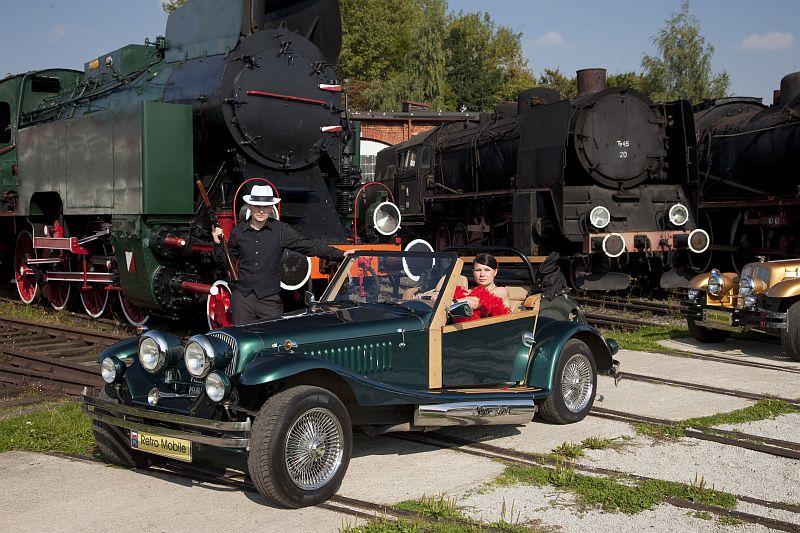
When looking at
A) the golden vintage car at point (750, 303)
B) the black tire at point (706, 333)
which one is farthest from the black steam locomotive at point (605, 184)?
the golden vintage car at point (750, 303)

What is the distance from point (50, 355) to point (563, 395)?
6.50 metres

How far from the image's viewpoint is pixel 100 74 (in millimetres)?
13891

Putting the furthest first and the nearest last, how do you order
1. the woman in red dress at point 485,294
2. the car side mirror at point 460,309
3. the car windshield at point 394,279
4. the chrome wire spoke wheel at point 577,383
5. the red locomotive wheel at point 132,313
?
1. the red locomotive wheel at point 132,313
2. the chrome wire spoke wheel at point 577,383
3. the woman in red dress at point 485,294
4. the car windshield at point 394,279
5. the car side mirror at point 460,309

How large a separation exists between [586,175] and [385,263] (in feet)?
30.0

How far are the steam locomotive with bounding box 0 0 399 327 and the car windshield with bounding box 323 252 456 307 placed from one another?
8.77ft

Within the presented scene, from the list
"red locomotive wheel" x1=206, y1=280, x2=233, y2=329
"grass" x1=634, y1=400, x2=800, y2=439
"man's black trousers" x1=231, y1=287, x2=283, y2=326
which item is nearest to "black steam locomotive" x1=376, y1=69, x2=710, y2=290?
"grass" x1=634, y1=400, x2=800, y2=439

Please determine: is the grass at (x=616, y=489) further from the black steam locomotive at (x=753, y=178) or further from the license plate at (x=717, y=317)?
the black steam locomotive at (x=753, y=178)

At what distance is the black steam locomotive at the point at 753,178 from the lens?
1480cm

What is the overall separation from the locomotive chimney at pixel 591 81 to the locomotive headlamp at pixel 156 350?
1198 centimetres

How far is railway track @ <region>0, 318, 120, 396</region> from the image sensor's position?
845 centimetres

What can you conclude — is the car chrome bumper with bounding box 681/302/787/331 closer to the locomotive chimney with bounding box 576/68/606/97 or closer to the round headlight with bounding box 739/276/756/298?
the round headlight with bounding box 739/276/756/298

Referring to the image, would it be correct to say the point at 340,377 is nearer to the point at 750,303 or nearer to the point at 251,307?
the point at 251,307

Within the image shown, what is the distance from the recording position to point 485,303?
6430mm

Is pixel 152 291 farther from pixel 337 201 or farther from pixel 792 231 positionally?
pixel 792 231
